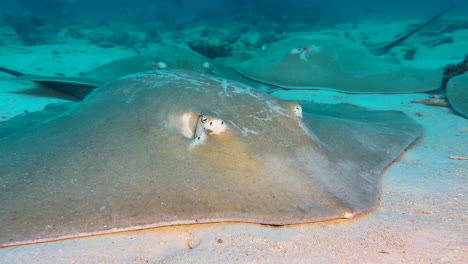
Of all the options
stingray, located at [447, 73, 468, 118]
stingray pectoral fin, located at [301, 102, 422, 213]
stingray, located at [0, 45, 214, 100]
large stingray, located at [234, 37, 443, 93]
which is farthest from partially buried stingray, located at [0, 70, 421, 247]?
stingray, located at [0, 45, 214, 100]

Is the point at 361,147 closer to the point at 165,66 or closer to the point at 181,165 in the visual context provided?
the point at 181,165

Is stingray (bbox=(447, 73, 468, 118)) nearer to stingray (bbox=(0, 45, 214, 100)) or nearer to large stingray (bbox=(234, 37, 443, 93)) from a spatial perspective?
large stingray (bbox=(234, 37, 443, 93))

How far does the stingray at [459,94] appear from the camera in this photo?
4.48m

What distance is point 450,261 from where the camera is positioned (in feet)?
4.78

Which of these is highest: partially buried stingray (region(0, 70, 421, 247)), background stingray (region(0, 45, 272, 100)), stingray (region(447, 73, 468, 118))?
stingray (region(447, 73, 468, 118))

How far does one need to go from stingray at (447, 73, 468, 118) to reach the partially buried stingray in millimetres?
2355

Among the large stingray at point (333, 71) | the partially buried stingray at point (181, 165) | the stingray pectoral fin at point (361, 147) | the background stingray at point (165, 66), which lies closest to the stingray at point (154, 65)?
the background stingray at point (165, 66)

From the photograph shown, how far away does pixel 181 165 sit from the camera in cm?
209

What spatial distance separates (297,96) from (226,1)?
95.7ft

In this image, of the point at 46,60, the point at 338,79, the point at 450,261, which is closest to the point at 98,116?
the point at 450,261

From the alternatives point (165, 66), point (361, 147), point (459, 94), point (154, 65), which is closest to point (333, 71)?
point (459, 94)

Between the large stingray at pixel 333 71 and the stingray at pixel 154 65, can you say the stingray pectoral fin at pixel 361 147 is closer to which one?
the large stingray at pixel 333 71

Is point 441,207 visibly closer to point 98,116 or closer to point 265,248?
point 265,248

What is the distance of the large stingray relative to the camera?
19.2 feet
